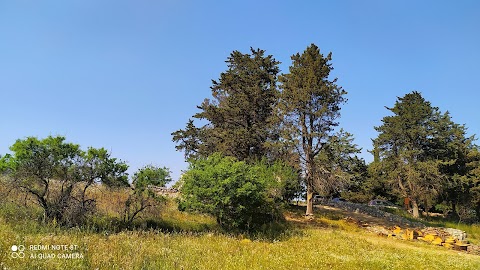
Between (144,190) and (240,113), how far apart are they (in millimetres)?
14873

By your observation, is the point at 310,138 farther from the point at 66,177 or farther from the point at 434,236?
the point at 66,177

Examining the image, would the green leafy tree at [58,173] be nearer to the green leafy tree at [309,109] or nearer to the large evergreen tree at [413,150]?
the green leafy tree at [309,109]

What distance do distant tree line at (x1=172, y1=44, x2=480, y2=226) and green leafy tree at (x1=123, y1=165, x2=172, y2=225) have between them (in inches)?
75.7

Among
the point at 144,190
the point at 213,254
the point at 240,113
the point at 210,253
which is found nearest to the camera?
the point at 213,254

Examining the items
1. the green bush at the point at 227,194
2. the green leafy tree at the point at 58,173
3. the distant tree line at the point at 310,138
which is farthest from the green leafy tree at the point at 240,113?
the green leafy tree at the point at 58,173

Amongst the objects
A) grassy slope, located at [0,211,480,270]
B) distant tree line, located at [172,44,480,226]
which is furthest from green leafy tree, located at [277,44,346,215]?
grassy slope, located at [0,211,480,270]

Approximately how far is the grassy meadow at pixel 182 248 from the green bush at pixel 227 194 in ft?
3.56

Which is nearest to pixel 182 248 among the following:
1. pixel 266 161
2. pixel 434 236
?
pixel 266 161

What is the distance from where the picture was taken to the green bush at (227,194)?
16547 mm

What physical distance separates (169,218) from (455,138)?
1521 inches

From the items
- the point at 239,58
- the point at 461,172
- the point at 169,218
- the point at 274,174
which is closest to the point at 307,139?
the point at 274,174

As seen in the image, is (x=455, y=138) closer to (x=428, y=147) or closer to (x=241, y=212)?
(x=428, y=147)

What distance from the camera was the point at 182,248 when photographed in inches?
480

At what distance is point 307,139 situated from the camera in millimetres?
26938
